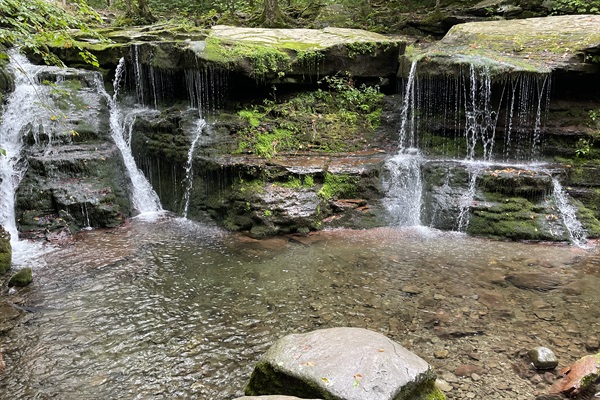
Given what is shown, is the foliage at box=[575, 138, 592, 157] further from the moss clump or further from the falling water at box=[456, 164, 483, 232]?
the moss clump

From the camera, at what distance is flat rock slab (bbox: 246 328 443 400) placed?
10.0 ft

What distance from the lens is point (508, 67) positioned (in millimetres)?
9078

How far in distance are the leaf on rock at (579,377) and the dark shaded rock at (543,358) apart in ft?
0.54

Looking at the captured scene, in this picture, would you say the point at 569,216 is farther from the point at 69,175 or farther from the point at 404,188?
the point at 69,175

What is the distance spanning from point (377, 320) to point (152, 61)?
373 inches

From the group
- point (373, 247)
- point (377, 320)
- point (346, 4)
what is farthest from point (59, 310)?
point (346, 4)

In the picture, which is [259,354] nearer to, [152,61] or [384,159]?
[384,159]

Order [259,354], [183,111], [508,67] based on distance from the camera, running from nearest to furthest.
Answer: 1. [259,354]
2. [508,67]
3. [183,111]

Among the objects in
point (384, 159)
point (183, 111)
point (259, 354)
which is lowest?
point (259, 354)

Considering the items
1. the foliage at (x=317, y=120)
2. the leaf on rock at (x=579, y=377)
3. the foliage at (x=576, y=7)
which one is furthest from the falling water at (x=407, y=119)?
the leaf on rock at (x=579, y=377)

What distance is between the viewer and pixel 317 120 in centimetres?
1091

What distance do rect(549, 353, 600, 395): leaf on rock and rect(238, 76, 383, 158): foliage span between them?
7.17 meters

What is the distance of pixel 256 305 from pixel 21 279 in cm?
383

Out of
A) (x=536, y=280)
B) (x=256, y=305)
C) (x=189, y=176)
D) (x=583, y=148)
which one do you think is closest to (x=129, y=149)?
(x=189, y=176)
